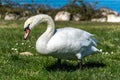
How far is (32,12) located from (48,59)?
1501cm

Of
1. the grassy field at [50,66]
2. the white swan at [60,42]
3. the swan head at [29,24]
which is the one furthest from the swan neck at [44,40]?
the grassy field at [50,66]

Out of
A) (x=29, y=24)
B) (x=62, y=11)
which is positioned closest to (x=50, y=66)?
(x=29, y=24)

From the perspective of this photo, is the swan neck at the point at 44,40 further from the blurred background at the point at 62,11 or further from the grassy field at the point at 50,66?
the blurred background at the point at 62,11

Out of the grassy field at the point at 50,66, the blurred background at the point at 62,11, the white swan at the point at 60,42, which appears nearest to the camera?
the grassy field at the point at 50,66

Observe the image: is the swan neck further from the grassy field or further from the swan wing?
the grassy field

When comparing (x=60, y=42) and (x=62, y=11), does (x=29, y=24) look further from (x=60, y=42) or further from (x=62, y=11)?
(x=62, y=11)

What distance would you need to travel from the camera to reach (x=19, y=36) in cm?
1355

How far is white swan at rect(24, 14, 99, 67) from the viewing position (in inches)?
299

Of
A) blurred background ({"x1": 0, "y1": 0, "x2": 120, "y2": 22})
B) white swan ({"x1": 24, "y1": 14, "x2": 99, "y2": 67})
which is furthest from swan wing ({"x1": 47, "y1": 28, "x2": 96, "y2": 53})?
blurred background ({"x1": 0, "y1": 0, "x2": 120, "y2": 22})

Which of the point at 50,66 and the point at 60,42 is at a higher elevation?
the point at 60,42

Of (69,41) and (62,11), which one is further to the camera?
(62,11)

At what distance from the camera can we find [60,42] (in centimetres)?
765

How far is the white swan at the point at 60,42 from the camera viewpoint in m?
7.61

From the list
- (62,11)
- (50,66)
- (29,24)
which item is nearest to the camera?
(29,24)
